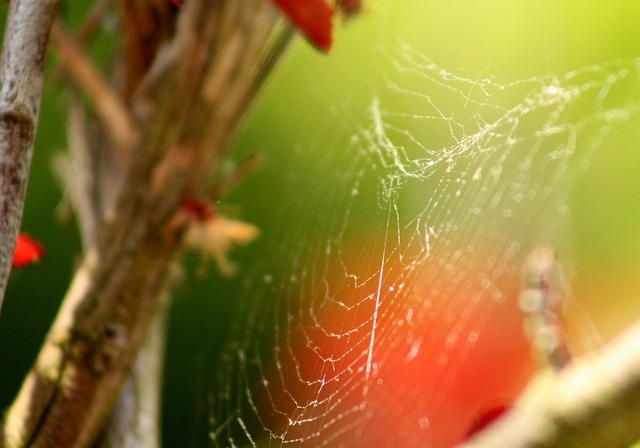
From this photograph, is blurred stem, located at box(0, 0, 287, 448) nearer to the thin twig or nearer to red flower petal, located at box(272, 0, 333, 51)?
the thin twig

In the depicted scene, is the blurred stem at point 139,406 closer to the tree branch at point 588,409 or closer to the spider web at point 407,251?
the spider web at point 407,251

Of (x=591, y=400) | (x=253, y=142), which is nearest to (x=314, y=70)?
(x=253, y=142)

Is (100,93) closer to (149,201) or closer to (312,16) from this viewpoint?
(149,201)

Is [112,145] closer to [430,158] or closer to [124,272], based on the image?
[124,272]

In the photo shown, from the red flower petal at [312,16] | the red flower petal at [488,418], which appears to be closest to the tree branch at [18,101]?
the red flower petal at [312,16]

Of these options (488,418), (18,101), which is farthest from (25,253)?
(488,418)

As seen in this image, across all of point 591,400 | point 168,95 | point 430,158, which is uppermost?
point 168,95
